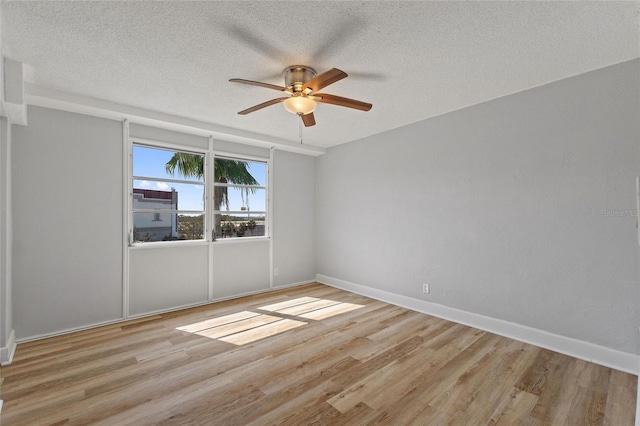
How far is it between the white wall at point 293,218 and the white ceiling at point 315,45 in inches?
81.6

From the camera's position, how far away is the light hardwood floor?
1.86 m

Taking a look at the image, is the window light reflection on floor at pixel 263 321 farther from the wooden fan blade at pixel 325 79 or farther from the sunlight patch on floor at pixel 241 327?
the wooden fan blade at pixel 325 79

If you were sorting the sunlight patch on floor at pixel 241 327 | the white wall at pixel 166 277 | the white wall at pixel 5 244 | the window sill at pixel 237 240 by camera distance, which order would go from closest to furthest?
the white wall at pixel 5 244 < the sunlight patch on floor at pixel 241 327 < the white wall at pixel 166 277 < the window sill at pixel 237 240

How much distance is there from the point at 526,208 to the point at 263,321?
3.29 metres

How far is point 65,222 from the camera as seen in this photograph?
3.16 m

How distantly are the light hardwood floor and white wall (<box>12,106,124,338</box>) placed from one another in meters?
0.32

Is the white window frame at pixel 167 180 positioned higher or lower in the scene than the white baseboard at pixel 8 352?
higher

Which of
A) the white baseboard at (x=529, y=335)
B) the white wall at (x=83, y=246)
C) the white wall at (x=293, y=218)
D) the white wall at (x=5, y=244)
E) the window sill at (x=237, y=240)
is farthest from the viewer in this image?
the white wall at (x=293, y=218)

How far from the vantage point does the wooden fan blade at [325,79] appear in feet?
6.56

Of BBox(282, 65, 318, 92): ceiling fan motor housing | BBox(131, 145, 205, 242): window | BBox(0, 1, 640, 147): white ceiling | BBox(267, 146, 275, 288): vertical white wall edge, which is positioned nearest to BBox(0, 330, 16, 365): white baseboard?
BBox(131, 145, 205, 242): window

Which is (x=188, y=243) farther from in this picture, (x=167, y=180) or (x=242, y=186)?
(x=242, y=186)

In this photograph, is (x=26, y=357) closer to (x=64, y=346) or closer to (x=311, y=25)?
(x=64, y=346)

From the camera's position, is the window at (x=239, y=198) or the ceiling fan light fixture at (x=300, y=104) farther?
the window at (x=239, y=198)

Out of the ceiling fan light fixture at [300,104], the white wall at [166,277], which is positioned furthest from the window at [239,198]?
the ceiling fan light fixture at [300,104]
